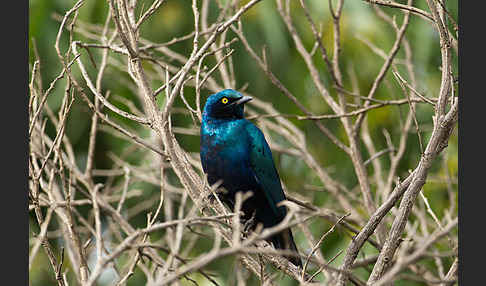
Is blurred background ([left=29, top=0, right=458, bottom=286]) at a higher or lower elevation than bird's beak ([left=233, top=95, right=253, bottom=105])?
lower

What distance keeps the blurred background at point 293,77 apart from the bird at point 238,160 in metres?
2.27

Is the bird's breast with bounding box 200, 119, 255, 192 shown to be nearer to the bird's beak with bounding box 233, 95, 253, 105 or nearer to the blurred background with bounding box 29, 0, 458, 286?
the bird's beak with bounding box 233, 95, 253, 105

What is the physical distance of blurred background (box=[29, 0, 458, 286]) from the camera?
7.70 m

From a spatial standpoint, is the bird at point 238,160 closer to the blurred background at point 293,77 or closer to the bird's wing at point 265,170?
the bird's wing at point 265,170

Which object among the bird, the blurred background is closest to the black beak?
the bird

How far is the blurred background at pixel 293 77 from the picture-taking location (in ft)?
25.3

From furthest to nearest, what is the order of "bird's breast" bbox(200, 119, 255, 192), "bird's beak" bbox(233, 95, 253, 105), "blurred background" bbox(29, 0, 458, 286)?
1. "blurred background" bbox(29, 0, 458, 286)
2. "bird's beak" bbox(233, 95, 253, 105)
3. "bird's breast" bbox(200, 119, 255, 192)

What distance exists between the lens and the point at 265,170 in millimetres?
4645

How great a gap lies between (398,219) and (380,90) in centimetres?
534

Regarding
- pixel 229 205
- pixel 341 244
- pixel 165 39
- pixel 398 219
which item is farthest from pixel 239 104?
pixel 165 39

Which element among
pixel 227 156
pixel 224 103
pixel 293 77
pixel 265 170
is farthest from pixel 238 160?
pixel 293 77

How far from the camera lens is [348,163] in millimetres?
8625

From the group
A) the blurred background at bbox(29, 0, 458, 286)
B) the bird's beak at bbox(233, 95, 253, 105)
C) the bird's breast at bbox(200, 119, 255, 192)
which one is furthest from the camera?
the blurred background at bbox(29, 0, 458, 286)

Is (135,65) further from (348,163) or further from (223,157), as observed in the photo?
(348,163)
